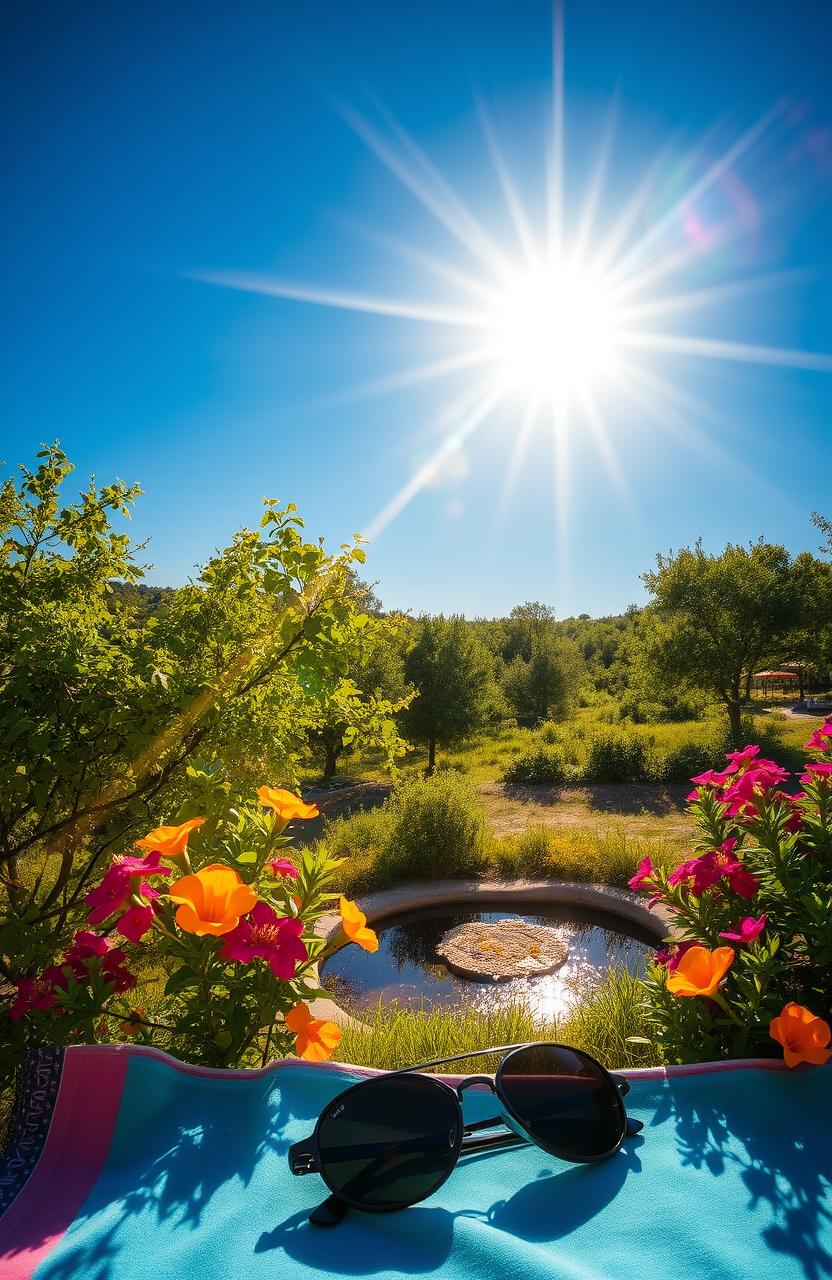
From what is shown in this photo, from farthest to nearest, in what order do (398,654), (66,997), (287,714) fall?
(398,654), (287,714), (66,997)

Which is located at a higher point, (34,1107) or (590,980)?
(34,1107)

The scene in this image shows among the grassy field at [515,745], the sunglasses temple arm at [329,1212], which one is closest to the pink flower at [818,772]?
the sunglasses temple arm at [329,1212]

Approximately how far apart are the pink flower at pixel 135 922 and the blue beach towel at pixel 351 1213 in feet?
0.65

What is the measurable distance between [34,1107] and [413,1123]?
27.2 inches

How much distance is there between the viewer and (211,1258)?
85 cm

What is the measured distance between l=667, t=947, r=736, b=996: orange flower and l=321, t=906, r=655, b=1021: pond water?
3.58 metres

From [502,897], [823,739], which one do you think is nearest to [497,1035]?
[823,739]

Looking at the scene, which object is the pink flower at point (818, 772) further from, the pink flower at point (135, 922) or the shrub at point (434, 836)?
the shrub at point (434, 836)

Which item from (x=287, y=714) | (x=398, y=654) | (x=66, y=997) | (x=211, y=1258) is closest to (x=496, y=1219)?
(x=211, y=1258)

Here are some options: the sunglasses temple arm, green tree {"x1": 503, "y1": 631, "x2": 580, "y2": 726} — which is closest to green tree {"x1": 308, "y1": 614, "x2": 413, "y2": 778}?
the sunglasses temple arm

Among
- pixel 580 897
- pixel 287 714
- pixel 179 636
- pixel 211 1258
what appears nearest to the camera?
pixel 211 1258

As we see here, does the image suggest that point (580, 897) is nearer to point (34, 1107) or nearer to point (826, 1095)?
point (826, 1095)

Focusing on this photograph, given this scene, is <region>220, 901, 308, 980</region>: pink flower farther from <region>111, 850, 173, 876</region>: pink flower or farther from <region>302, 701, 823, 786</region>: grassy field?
<region>302, 701, 823, 786</region>: grassy field

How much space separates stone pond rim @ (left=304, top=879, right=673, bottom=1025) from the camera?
6.79 meters
